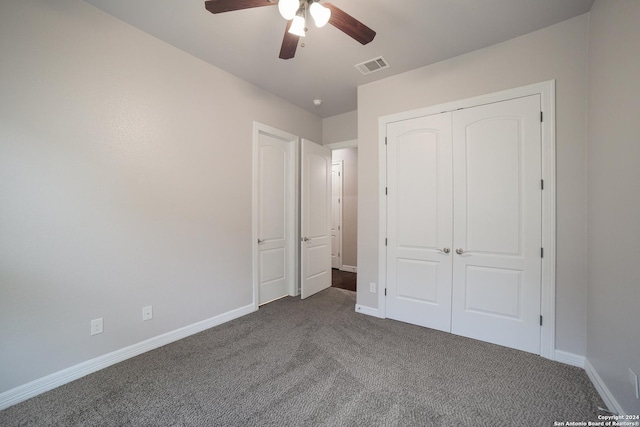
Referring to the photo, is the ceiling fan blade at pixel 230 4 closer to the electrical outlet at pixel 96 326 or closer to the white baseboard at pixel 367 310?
the electrical outlet at pixel 96 326

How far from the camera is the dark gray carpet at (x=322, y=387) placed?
1.59 metres

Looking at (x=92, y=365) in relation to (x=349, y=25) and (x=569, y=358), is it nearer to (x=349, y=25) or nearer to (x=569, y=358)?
(x=349, y=25)

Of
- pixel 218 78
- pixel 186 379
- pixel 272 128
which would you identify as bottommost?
pixel 186 379

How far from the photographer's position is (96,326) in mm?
2064

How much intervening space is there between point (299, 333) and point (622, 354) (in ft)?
7.69

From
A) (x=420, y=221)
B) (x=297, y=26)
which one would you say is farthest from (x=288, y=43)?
(x=420, y=221)

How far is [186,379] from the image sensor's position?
6.41 ft

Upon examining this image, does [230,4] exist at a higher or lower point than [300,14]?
lower

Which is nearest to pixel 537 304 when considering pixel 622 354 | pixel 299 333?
pixel 622 354

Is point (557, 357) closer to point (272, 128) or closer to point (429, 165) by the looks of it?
point (429, 165)

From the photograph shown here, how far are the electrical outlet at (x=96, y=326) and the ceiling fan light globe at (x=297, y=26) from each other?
2622 mm

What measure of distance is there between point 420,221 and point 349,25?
6.47 ft

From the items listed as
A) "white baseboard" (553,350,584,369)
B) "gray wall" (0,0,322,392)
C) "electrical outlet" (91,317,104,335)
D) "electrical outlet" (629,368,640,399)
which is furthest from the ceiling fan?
"white baseboard" (553,350,584,369)

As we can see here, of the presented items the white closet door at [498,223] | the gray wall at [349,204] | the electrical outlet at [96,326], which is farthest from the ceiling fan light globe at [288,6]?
the gray wall at [349,204]
